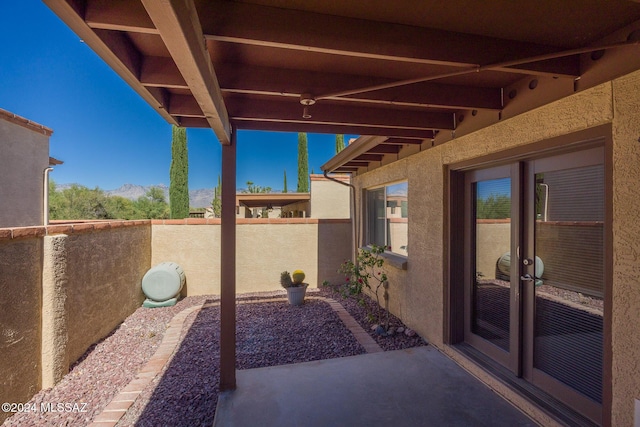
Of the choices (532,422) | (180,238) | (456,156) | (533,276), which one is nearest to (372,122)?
(456,156)

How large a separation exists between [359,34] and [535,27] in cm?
122

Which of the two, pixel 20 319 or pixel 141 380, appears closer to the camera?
pixel 20 319

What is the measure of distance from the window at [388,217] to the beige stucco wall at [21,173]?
29.4ft

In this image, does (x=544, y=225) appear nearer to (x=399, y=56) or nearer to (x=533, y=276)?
(x=533, y=276)

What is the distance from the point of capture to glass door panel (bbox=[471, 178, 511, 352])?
3600 mm

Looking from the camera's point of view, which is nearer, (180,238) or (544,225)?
(544,225)

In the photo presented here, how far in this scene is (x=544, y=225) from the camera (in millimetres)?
3152

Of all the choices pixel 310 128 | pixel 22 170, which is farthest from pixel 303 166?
pixel 310 128

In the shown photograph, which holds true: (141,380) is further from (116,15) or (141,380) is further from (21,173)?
(21,173)

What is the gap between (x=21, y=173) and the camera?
8102 mm

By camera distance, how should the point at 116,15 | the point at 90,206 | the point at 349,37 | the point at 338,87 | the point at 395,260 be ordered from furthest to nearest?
the point at 90,206 < the point at 395,260 < the point at 338,87 < the point at 349,37 < the point at 116,15

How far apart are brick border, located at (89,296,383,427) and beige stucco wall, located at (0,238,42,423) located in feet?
3.20

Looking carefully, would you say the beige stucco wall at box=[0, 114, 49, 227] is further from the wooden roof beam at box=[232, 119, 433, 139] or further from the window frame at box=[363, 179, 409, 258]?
the window frame at box=[363, 179, 409, 258]

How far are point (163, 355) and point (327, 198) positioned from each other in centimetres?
1042
